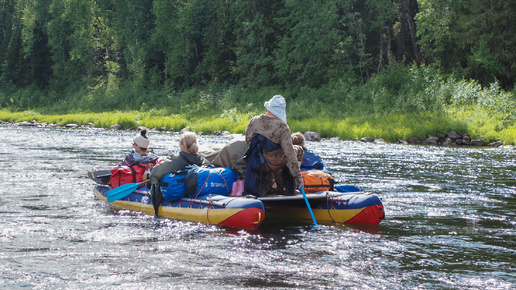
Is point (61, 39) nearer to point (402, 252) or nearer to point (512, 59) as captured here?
point (512, 59)

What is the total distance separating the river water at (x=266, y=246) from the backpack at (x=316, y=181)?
0.81 metres

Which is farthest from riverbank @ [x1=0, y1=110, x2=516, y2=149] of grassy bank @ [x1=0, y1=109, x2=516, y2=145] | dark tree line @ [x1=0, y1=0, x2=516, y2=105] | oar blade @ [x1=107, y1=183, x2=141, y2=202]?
oar blade @ [x1=107, y1=183, x2=141, y2=202]

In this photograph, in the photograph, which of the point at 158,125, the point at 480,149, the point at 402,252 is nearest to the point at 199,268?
the point at 402,252

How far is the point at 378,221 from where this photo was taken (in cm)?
722

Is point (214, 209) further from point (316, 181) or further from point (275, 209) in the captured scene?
point (316, 181)

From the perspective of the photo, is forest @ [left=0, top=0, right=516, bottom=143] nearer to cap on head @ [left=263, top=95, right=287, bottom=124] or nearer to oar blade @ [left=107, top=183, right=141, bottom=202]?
cap on head @ [left=263, top=95, right=287, bottom=124]

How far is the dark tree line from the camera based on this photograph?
27281 mm

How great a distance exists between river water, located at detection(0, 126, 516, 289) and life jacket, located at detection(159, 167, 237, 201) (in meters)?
0.43

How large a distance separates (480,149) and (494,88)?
615cm

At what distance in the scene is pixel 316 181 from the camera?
26.1 feet

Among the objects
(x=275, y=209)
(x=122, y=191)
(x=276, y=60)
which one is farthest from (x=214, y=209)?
(x=276, y=60)

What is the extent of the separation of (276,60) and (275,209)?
30067 mm

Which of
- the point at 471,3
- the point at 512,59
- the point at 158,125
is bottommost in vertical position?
the point at 158,125

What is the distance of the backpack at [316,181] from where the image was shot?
7.93 m
